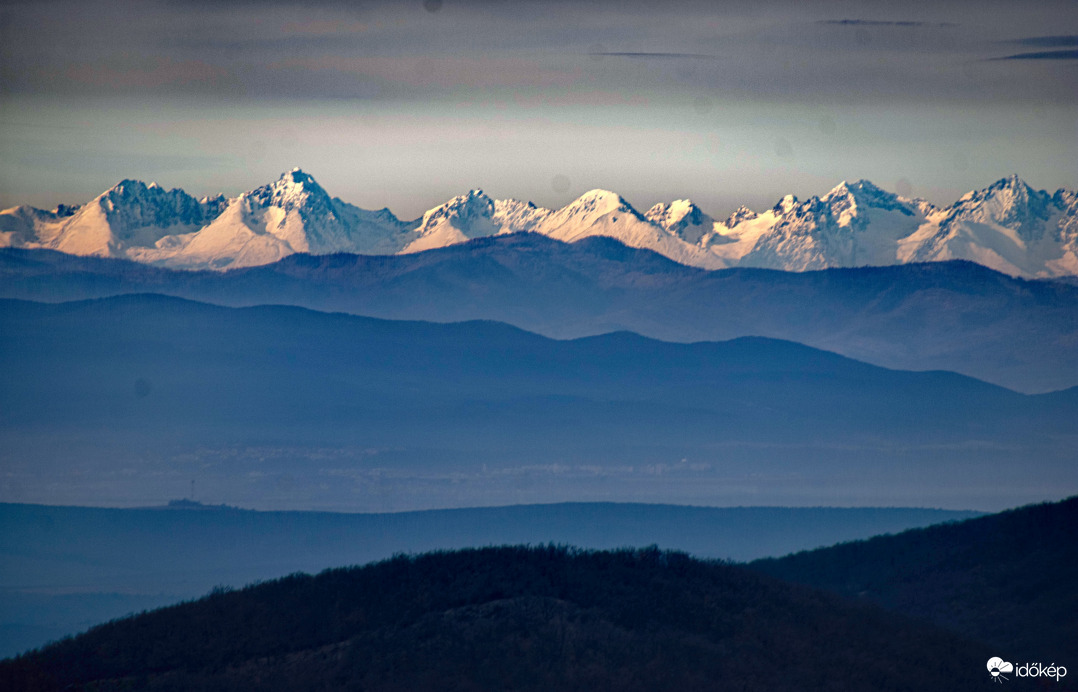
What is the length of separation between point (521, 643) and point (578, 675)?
293 cm

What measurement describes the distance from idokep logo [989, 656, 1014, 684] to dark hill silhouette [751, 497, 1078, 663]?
2675mm

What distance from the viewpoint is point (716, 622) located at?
57344mm

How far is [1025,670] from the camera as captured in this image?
5834 centimetres

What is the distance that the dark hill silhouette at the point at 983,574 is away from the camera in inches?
2655

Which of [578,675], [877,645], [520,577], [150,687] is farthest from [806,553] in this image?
[150,687]

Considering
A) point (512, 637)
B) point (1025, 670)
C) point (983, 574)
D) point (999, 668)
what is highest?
point (983, 574)

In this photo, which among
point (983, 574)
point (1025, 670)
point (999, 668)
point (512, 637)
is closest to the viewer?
point (512, 637)

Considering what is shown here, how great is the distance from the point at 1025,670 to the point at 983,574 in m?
21.1

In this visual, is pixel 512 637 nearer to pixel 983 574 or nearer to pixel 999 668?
pixel 999 668

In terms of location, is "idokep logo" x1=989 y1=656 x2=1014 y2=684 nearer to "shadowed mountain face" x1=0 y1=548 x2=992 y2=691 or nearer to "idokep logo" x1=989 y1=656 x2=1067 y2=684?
"idokep logo" x1=989 y1=656 x2=1067 y2=684

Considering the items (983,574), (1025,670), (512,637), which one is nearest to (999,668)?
(1025,670)

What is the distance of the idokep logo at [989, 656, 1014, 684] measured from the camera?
187ft

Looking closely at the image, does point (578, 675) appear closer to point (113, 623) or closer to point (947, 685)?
point (947, 685)

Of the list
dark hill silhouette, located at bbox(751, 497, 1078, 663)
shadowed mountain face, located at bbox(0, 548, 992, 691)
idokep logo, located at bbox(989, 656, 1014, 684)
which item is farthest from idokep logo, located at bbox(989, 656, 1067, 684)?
dark hill silhouette, located at bbox(751, 497, 1078, 663)
